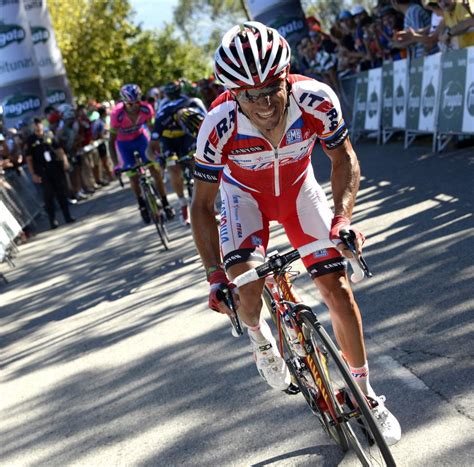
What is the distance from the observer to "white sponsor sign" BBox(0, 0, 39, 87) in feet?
80.6

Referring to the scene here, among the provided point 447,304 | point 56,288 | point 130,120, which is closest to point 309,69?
point 130,120

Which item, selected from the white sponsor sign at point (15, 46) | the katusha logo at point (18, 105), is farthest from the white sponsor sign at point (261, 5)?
the katusha logo at point (18, 105)

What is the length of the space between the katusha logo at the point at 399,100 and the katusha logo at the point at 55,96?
14.9 m

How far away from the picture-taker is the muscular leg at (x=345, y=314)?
454 centimetres

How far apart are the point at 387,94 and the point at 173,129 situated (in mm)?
5201

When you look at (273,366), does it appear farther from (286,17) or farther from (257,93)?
(286,17)

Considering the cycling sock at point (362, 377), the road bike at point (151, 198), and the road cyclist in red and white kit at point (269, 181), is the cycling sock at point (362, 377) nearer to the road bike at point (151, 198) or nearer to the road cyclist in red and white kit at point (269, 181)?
the road cyclist in red and white kit at point (269, 181)

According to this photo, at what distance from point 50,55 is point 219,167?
973 inches

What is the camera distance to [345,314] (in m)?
4.54

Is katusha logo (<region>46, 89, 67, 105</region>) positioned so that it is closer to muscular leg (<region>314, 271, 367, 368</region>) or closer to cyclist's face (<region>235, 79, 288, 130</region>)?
cyclist's face (<region>235, 79, 288, 130</region>)

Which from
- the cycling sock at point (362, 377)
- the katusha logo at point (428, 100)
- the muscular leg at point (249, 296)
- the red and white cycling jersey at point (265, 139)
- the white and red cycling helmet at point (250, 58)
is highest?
the white and red cycling helmet at point (250, 58)

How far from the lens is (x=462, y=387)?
16.8 feet

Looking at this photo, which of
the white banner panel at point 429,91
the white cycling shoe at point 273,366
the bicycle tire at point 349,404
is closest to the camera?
the bicycle tire at point 349,404

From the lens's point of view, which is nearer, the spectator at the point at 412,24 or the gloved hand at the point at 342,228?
the gloved hand at the point at 342,228
